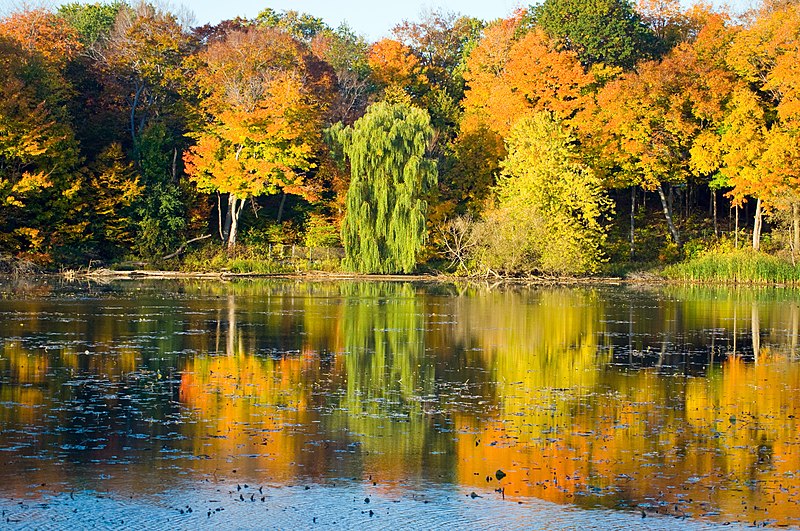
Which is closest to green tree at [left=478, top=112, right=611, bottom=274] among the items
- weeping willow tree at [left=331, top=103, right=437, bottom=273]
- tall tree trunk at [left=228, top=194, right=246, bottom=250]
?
weeping willow tree at [left=331, top=103, right=437, bottom=273]

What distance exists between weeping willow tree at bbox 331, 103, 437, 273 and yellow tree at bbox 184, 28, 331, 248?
3456 mm

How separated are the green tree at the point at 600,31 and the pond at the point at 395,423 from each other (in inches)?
1162

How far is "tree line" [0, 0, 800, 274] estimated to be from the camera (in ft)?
151

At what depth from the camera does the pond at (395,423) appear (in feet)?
33.0

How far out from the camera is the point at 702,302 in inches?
1368

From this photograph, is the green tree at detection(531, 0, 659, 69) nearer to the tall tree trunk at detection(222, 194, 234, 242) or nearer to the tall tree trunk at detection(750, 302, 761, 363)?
the tall tree trunk at detection(222, 194, 234, 242)

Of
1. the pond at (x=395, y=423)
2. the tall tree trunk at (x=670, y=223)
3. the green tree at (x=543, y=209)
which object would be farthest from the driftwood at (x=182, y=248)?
the pond at (x=395, y=423)

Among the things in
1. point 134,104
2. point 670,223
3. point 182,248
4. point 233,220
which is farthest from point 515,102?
point 134,104

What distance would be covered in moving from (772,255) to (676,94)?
8295 mm

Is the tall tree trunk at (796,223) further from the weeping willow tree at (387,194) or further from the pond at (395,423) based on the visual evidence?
the pond at (395,423)

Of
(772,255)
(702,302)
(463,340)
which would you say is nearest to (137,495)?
(463,340)

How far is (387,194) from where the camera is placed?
4638 centimetres

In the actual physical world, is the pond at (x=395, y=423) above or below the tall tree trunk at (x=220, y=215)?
below

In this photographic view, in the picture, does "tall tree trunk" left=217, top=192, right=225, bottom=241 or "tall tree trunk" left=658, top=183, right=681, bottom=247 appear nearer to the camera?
"tall tree trunk" left=658, top=183, right=681, bottom=247
